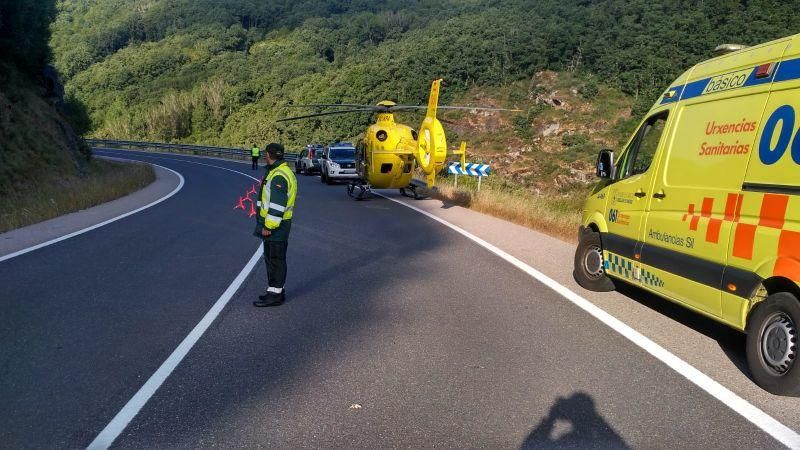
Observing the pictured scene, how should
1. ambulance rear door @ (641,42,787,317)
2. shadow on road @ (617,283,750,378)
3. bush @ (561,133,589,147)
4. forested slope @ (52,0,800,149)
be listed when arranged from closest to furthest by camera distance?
ambulance rear door @ (641,42,787,317) < shadow on road @ (617,283,750,378) < bush @ (561,133,589,147) < forested slope @ (52,0,800,149)

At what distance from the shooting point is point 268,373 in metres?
5.02

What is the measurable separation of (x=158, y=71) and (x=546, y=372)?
Result: 5076 inches

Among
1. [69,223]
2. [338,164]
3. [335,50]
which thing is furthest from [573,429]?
[335,50]

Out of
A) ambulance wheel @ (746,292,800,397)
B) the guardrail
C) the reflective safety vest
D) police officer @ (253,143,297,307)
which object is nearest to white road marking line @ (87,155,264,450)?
police officer @ (253,143,297,307)

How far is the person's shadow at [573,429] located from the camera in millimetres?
3883

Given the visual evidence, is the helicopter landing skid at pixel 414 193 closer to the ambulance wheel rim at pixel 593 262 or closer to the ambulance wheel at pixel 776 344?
the ambulance wheel rim at pixel 593 262

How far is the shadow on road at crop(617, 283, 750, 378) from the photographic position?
561 cm

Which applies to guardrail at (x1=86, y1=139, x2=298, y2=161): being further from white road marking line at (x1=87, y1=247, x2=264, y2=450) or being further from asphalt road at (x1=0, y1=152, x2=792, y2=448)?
white road marking line at (x1=87, y1=247, x2=264, y2=450)

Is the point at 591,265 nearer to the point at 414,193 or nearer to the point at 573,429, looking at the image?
the point at 573,429

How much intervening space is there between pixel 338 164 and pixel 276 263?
861 inches

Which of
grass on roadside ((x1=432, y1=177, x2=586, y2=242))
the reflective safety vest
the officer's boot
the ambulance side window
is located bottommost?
grass on roadside ((x1=432, y1=177, x2=586, y2=242))

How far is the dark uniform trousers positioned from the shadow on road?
4.11 metres

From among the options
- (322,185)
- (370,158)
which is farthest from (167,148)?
(370,158)

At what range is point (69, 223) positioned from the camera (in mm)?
14227
